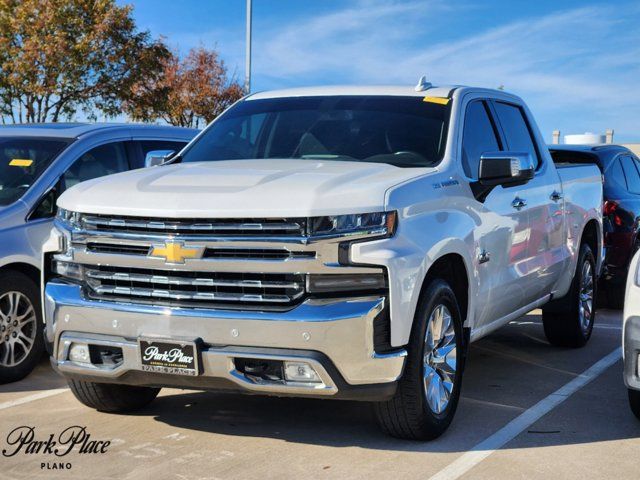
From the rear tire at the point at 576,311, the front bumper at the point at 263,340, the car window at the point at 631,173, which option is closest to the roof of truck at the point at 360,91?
the front bumper at the point at 263,340

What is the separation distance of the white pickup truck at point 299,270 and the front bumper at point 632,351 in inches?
34.9

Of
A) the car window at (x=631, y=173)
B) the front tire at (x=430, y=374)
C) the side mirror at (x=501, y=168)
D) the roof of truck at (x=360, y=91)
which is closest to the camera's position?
the front tire at (x=430, y=374)

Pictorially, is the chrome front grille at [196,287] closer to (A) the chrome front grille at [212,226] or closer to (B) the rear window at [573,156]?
(A) the chrome front grille at [212,226]

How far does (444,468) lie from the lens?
4609 millimetres

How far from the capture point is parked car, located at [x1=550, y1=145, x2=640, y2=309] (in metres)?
10.0

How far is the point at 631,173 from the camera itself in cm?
1071

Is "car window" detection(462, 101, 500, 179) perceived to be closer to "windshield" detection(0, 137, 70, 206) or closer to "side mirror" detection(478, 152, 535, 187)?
"side mirror" detection(478, 152, 535, 187)

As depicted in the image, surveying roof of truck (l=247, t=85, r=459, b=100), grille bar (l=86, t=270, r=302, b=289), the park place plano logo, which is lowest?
the park place plano logo

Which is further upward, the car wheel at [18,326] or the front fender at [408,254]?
the front fender at [408,254]

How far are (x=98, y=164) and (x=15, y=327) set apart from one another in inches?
59.0

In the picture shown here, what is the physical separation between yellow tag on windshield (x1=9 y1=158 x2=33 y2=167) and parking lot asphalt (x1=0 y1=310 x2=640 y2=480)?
152 centimetres

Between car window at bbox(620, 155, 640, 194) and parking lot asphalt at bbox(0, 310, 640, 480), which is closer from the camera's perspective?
parking lot asphalt at bbox(0, 310, 640, 480)

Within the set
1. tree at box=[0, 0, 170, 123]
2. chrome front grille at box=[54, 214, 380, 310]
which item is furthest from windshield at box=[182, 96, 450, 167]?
tree at box=[0, 0, 170, 123]

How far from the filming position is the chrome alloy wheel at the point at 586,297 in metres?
7.96
